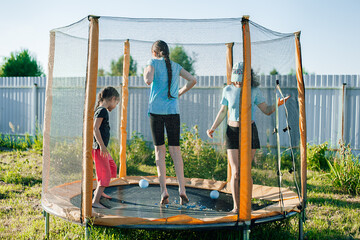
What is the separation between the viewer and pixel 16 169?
5672 mm

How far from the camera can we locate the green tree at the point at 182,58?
323cm

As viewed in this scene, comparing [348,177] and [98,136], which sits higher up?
[98,136]

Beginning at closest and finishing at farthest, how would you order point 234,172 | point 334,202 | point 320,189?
1. point 234,172
2. point 334,202
3. point 320,189

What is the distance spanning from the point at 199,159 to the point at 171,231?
1782 mm

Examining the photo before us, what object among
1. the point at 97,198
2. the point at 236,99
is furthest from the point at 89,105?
the point at 236,99

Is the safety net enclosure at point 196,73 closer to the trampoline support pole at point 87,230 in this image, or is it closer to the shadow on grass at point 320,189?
the trampoline support pole at point 87,230

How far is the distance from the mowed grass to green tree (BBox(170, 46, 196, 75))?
148cm

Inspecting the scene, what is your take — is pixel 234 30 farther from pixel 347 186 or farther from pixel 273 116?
pixel 347 186

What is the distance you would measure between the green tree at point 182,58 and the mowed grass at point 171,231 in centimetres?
148

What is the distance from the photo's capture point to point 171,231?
10.2 feet

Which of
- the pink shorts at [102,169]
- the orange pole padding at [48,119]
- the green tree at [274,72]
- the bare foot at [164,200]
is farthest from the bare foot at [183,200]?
the green tree at [274,72]

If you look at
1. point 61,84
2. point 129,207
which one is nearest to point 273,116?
point 129,207

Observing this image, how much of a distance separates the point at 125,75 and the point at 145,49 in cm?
122

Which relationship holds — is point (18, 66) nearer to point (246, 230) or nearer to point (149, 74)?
point (149, 74)
